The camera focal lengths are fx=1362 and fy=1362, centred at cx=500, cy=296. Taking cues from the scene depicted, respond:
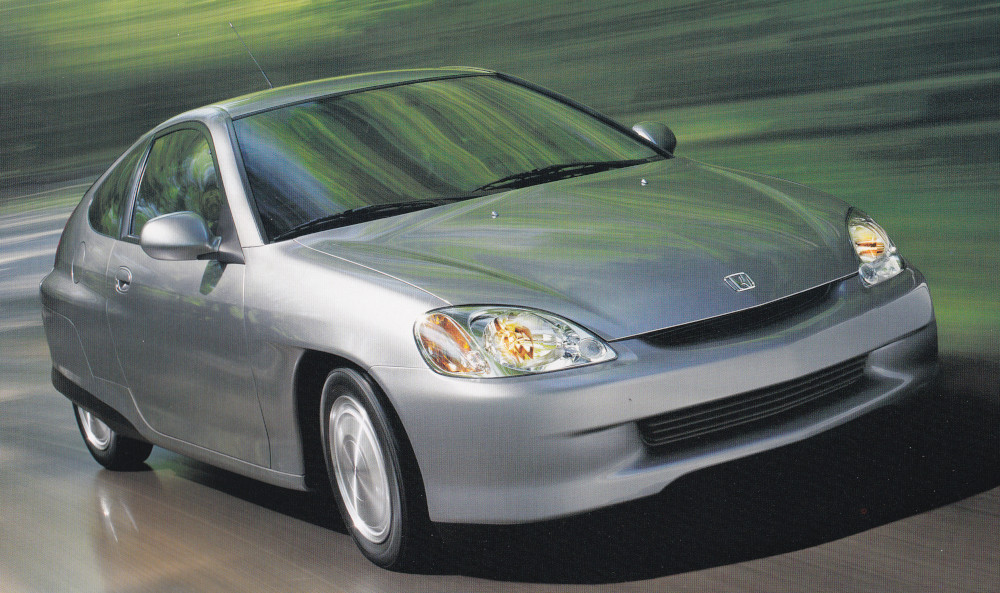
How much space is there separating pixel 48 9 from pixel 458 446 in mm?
27392

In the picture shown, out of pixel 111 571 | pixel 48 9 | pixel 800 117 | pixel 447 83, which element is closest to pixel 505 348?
pixel 111 571

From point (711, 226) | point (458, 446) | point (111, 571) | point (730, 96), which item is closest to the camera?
point (458, 446)

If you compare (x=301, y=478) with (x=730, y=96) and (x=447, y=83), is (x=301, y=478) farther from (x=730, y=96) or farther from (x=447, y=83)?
(x=730, y=96)

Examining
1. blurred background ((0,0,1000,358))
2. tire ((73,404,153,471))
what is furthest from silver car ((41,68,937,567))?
blurred background ((0,0,1000,358))

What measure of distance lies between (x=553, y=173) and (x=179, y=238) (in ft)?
4.66

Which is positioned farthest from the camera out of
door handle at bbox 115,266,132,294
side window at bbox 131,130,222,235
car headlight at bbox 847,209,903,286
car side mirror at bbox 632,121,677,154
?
car side mirror at bbox 632,121,677,154

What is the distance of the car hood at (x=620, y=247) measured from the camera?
3.97 meters

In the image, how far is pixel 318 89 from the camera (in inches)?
221

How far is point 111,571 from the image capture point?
4.82 metres

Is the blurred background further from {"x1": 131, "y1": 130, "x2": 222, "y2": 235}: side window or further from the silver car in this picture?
{"x1": 131, "y1": 130, "x2": 222, "y2": 235}: side window

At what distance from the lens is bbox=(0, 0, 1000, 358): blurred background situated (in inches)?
354

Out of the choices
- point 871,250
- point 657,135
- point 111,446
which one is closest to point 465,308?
point 871,250

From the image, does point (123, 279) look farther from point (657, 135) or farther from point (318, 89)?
point (657, 135)

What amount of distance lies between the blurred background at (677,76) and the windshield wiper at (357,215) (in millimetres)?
2587
